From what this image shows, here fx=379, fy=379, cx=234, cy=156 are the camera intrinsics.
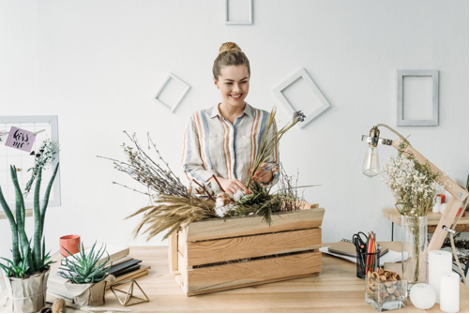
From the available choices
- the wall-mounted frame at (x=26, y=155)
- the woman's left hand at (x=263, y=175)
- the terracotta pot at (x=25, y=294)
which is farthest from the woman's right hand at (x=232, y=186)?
the wall-mounted frame at (x=26, y=155)

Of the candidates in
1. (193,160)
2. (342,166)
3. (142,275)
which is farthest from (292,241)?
(342,166)

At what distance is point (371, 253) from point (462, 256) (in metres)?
1.70

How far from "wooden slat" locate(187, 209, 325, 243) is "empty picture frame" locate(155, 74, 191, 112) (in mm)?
1850

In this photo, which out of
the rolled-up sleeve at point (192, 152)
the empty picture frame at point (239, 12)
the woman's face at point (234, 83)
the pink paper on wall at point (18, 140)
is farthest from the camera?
the empty picture frame at point (239, 12)

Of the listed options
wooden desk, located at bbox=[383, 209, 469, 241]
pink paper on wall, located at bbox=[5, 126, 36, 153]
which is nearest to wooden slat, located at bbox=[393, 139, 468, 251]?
wooden desk, located at bbox=[383, 209, 469, 241]

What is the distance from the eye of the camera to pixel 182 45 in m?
2.88

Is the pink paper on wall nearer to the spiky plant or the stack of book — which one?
the stack of book

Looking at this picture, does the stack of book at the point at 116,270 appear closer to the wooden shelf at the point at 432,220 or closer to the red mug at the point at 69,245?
the red mug at the point at 69,245

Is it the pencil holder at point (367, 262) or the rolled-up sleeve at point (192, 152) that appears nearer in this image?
the pencil holder at point (367, 262)

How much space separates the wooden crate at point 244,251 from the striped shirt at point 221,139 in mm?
540

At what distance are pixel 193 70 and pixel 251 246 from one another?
1959 mm

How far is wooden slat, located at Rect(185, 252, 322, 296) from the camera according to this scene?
3.82 ft

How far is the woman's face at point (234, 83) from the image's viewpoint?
1.58m

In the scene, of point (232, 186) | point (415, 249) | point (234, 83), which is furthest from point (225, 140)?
point (415, 249)
